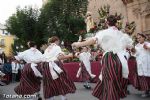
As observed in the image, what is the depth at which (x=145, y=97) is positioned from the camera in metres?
9.60

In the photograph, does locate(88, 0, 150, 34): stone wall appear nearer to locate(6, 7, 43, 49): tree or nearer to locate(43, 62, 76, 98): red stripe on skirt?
locate(43, 62, 76, 98): red stripe on skirt

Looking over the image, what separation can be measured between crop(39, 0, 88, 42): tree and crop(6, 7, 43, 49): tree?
1.85m

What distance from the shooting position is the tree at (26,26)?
38.5 metres

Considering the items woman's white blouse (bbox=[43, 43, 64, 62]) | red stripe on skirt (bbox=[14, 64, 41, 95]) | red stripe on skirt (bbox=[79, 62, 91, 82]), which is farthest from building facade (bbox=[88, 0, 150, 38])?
woman's white blouse (bbox=[43, 43, 64, 62])

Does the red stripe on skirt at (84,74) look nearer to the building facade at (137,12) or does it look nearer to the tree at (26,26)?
the building facade at (137,12)

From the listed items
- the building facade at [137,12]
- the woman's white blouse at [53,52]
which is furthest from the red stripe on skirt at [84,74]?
the building facade at [137,12]

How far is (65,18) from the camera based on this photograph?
35.2 meters

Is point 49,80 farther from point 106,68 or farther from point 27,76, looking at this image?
point 106,68

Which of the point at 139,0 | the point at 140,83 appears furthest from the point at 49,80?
the point at 139,0

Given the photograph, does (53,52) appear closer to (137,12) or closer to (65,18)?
(137,12)

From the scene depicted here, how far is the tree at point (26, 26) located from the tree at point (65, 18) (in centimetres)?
185

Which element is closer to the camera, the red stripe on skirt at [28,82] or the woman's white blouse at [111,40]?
the woman's white blouse at [111,40]

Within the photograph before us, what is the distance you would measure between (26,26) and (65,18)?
5.69 meters

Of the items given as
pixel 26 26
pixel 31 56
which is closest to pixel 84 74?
pixel 31 56
